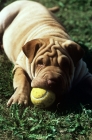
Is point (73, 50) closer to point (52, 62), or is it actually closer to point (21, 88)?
point (52, 62)

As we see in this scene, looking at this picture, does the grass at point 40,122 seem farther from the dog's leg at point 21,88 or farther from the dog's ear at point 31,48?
the dog's ear at point 31,48

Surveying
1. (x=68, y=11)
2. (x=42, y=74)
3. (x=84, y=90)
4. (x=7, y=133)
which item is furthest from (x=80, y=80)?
(x=68, y=11)

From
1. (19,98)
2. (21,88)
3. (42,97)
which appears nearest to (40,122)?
(42,97)

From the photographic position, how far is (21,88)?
15.5ft

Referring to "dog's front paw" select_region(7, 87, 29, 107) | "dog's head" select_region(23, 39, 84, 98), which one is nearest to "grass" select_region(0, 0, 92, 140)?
"dog's front paw" select_region(7, 87, 29, 107)

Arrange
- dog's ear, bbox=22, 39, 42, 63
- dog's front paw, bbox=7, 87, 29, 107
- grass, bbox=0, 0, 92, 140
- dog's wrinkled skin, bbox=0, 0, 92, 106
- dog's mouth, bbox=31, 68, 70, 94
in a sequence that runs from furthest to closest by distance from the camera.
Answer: dog's ear, bbox=22, 39, 42, 63 < dog's front paw, bbox=7, 87, 29, 107 < dog's wrinkled skin, bbox=0, 0, 92, 106 < dog's mouth, bbox=31, 68, 70, 94 < grass, bbox=0, 0, 92, 140

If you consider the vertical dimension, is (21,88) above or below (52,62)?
below

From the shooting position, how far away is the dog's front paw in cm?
458

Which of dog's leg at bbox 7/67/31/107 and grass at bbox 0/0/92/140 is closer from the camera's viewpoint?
grass at bbox 0/0/92/140

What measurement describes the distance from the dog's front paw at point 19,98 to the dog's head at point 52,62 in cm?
19

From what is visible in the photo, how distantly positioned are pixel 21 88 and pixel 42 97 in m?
0.41

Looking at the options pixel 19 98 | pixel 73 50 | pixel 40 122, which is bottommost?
pixel 40 122

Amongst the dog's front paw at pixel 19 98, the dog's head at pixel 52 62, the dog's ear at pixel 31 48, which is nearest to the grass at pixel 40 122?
the dog's front paw at pixel 19 98

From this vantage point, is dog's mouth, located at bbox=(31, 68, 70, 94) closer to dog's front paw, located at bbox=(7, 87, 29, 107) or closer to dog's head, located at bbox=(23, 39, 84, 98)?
dog's head, located at bbox=(23, 39, 84, 98)
